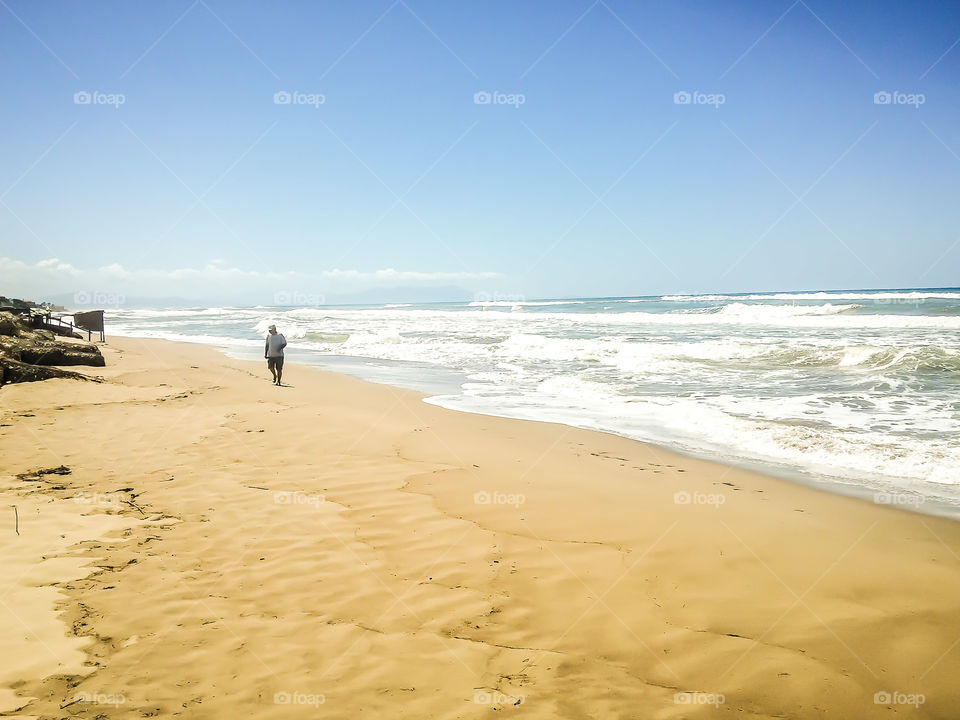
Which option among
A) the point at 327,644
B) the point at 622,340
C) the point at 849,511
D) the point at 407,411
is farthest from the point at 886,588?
the point at 622,340

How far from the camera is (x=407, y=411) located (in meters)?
9.63

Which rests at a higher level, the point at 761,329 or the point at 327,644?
the point at 761,329

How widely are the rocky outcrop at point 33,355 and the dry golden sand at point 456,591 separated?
14.9 ft

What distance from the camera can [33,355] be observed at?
11562mm

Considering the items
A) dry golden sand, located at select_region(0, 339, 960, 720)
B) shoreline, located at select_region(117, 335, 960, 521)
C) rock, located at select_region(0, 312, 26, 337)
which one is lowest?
dry golden sand, located at select_region(0, 339, 960, 720)

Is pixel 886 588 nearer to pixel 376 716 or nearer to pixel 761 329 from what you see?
pixel 376 716

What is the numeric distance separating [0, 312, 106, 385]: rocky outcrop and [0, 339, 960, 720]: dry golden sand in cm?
453

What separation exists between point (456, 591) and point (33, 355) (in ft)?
41.3

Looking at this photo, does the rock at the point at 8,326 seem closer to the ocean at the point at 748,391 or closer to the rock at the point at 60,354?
the rock at the point at 60,354

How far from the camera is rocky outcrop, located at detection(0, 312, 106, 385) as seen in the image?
10.2 metres

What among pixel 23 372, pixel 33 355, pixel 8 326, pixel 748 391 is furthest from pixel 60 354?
pixel 748 391

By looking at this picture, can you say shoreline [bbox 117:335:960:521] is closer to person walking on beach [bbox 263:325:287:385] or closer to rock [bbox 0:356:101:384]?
person walking on beach [bbox 263:325:287:385]

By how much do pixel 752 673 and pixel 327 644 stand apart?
91.7 inches

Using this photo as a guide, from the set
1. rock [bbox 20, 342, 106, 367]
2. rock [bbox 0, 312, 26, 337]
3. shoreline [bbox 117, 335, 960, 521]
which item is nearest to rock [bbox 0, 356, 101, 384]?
rock [bbox 20, 342, 106, 367]
